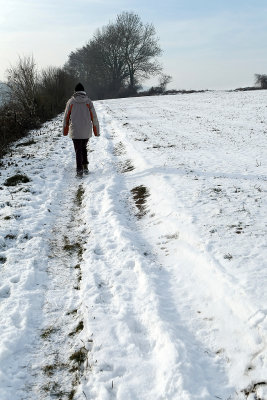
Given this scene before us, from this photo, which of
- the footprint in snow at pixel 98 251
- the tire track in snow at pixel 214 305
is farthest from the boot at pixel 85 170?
the footprint in snow at pixel 98 251

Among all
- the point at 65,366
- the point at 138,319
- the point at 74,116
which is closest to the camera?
the point at 65,366

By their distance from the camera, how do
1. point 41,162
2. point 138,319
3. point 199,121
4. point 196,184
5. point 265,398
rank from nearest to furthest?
point 265,398, point 138,319, point 196,184, point 41,162, point 199,121

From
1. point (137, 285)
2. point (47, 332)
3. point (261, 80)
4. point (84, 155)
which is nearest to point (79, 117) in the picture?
point (84, 155)

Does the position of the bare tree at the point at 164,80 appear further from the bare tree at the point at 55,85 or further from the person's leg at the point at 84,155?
the person's leg at the point at 84,155

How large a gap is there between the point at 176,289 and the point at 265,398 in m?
1.51

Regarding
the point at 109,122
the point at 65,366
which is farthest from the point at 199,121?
the point at 65,366

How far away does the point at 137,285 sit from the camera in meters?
3.76

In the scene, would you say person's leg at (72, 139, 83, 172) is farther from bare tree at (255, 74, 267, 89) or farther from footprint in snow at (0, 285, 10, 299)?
bare tree at (255, 74, 267, 89)

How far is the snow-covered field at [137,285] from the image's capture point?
260 cm

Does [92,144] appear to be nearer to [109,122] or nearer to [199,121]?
[109,122]

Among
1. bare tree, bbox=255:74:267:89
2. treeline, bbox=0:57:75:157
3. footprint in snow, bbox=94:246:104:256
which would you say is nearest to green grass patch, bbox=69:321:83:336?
footprint in snow, bbox=94:246:104:256

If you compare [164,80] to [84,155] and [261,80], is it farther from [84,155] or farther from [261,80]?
[84,155]

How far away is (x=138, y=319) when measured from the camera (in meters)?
3.21

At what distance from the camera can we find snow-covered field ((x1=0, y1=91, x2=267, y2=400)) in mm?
2598
